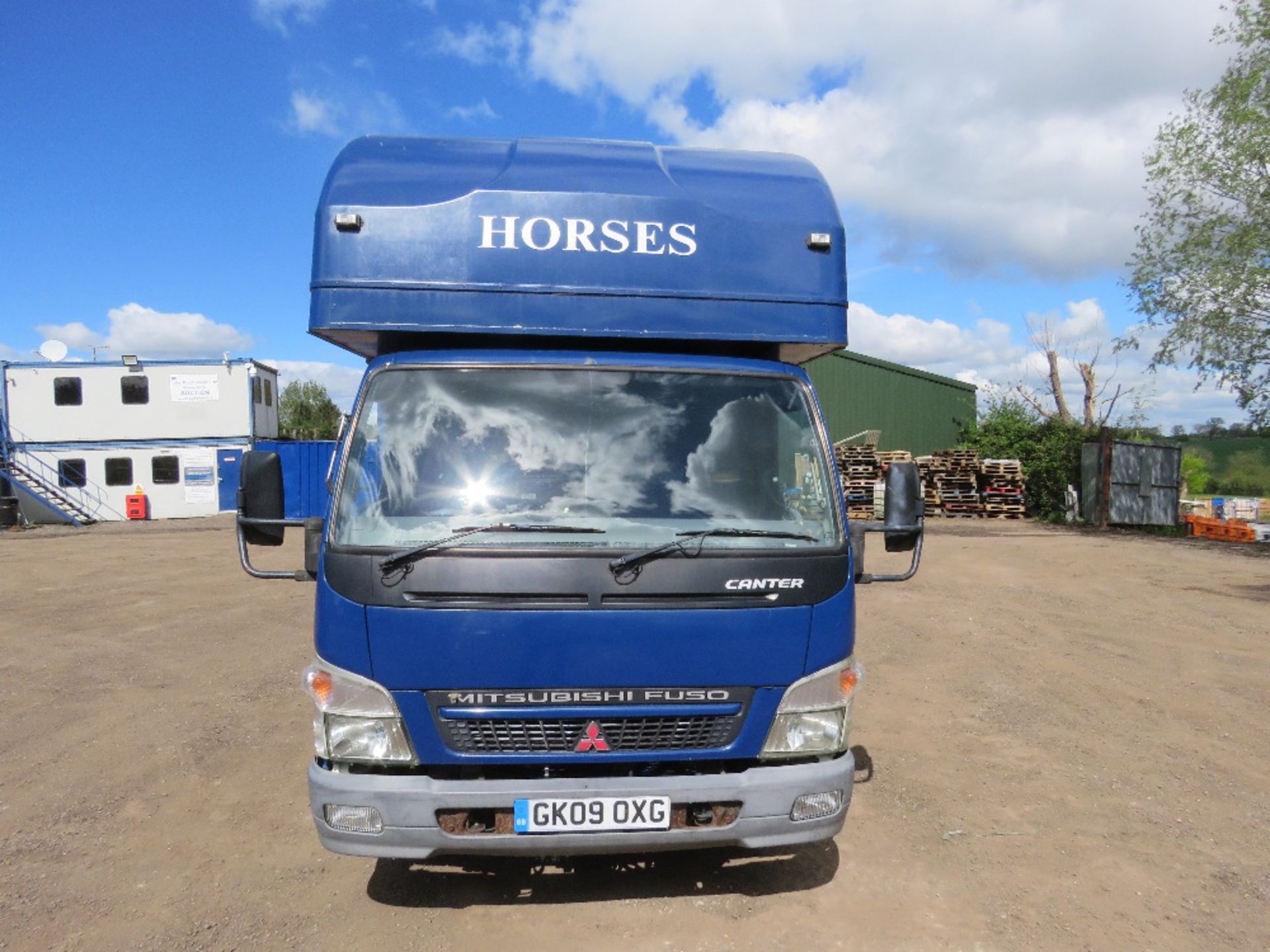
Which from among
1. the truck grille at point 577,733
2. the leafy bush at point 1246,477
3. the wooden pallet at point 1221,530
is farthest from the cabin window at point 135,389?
the leafy bush at point 1246,477

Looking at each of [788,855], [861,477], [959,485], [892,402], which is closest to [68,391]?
[861,477]

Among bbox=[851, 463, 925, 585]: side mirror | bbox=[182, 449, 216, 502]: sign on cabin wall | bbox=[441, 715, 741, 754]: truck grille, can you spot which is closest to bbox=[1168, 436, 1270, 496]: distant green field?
bbox=[182, 449, 216, 502]: sign on cabin wall

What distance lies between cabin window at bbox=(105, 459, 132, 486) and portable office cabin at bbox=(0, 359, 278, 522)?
22mm

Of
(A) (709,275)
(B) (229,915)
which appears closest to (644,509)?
(A) (709,275)

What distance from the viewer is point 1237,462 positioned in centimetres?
4288

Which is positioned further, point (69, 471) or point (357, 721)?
point (69, 471)

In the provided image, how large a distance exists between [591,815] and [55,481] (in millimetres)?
31631

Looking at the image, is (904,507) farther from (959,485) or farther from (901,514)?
(959,485)

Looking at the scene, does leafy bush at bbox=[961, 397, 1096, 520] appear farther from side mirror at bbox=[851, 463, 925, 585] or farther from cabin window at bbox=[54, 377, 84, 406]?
cabin window at bbox=[54, 377, 84, 406]

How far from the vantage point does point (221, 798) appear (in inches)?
193

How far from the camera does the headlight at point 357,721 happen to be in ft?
10.5

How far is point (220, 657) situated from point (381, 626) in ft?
20.0

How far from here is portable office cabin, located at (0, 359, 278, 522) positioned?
2845 cm

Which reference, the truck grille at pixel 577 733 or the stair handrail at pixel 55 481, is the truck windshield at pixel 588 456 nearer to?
the truck grille at pixel 577 733
